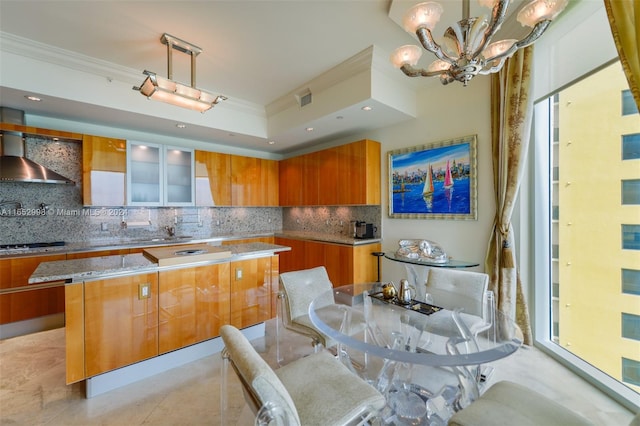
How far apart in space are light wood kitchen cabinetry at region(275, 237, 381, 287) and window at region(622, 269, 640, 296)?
2.46m

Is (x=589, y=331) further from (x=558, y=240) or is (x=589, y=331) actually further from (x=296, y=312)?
(x=296, y=312)

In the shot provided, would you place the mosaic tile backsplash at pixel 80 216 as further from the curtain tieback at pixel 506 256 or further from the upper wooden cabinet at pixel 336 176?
the curtain tieback at pixel 506 256

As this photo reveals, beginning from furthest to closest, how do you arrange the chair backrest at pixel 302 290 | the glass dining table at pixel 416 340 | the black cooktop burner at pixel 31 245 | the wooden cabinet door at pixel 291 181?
the wooden cabinet door at pixel 291 181
the black cooktop burner at pixel 31 245
the chair backrest at pixel 302 290
the glass dining table at pixel 416 340

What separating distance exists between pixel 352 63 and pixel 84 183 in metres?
3.71

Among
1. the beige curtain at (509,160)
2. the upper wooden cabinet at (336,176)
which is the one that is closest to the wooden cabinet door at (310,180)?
the upper wooden cabinet at (336,176)

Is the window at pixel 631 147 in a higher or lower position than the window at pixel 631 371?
higher

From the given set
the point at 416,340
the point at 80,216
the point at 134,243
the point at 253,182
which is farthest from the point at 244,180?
the point at 416,340

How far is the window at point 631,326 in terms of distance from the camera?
1908 millimetres

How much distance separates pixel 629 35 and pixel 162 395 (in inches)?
139

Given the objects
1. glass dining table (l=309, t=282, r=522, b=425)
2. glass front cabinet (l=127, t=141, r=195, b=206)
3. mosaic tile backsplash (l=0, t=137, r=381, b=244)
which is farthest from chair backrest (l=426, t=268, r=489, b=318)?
glass front cabinet (l=127, t=141, r=195, b=206)

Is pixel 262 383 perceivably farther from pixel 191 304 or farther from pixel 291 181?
pixel 291 181

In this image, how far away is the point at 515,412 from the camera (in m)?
1.11

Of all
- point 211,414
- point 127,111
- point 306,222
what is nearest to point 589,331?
point 211,414

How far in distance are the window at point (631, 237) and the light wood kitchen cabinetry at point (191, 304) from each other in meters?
3.27
